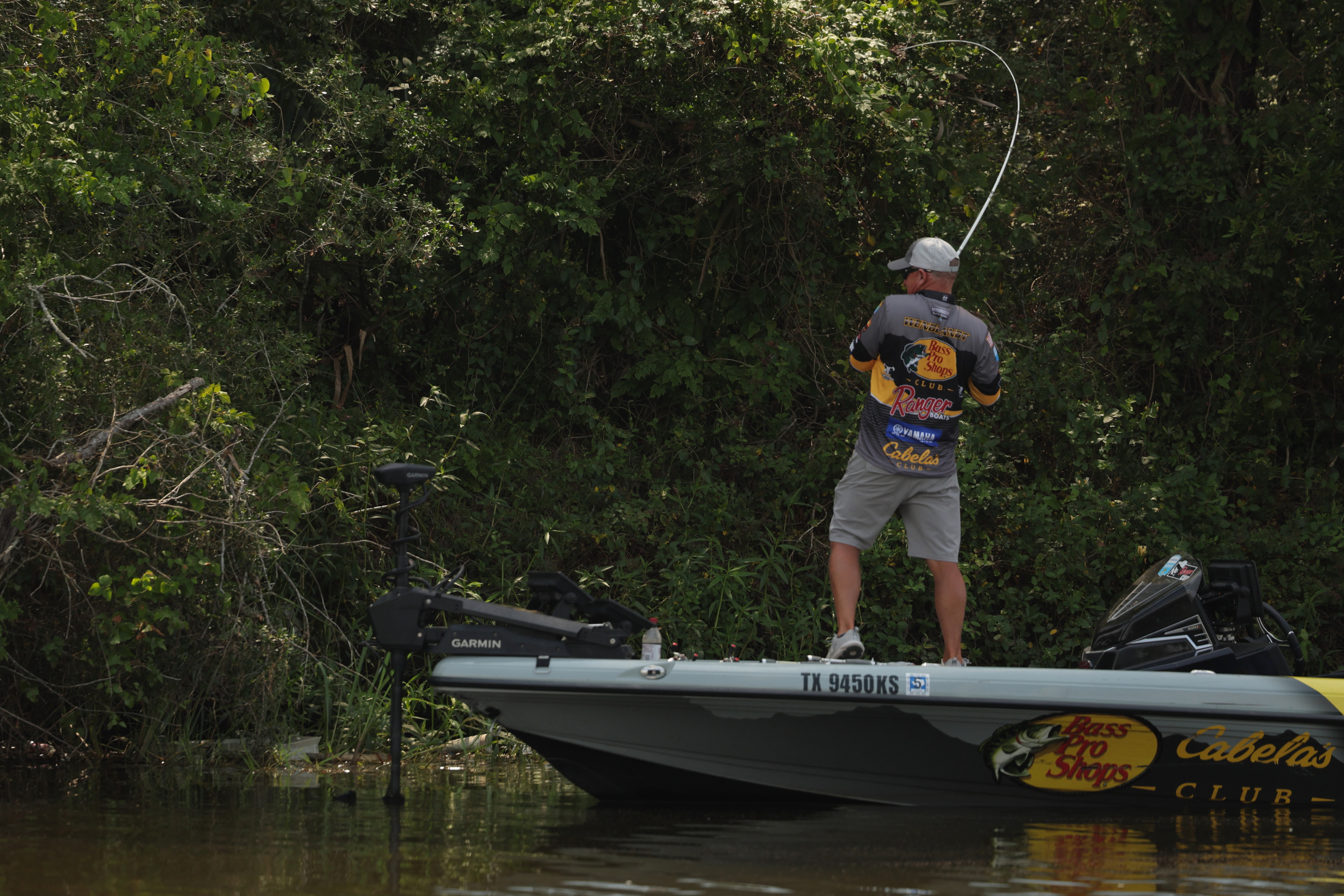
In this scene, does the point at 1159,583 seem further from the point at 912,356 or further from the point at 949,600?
the point at 912,356

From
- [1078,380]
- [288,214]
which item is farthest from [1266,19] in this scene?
[288,214]

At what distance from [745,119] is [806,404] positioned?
1.80 metres

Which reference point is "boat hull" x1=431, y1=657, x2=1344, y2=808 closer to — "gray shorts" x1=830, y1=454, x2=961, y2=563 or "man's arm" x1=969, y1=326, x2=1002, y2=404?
"gray shorts" x1=830, y1=454, x2=961, y2=563

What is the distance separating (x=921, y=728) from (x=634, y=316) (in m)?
4.12

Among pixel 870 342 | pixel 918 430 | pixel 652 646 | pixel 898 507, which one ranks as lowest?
pixel 652 646

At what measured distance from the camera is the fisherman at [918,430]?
5.33m

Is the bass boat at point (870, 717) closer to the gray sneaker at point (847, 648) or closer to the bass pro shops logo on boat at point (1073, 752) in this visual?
the bass pro shops logo on boat at point (1073, 752)

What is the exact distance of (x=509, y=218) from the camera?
7777 mm

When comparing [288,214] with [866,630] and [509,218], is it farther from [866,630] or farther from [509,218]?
[866,630]

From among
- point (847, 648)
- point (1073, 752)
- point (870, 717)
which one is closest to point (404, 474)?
point (847, 648)

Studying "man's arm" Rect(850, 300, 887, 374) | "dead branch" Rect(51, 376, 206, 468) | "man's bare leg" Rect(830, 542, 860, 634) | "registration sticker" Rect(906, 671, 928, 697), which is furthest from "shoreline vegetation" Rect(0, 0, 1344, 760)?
"registration sticker" Rect(906, 671, 928, 697)

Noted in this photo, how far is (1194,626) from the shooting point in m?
4.95

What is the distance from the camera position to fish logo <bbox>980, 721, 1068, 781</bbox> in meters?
4.70

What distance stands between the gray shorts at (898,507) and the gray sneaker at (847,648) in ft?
1.49
